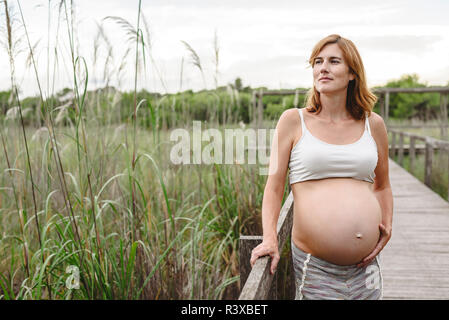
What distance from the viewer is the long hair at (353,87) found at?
1.50 m

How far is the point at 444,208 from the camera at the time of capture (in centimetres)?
436

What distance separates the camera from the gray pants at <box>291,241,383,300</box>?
1468mm

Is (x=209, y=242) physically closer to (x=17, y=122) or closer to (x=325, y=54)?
(x=325, y=54)

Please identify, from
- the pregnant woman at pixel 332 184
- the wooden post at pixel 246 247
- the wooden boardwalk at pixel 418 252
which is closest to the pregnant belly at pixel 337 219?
the pregnant woman at pixel 332 184

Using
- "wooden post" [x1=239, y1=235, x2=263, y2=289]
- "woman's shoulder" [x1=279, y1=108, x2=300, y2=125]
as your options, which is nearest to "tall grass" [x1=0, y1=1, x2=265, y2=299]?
"wooden post" [x1=239, y1=235, x2=263, y2=289]

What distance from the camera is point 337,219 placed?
4.80 feet

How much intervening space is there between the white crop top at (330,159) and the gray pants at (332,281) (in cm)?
29

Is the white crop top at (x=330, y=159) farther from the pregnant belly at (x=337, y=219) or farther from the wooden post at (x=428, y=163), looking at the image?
the wooden post at (x=428, y=163)

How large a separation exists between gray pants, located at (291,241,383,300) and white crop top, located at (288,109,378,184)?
295 mm

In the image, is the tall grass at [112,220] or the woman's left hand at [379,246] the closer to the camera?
the woman's left hand at [379,246]

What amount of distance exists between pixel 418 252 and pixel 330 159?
196cm

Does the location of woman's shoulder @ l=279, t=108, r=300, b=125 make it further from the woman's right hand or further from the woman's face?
the woman's right hand
